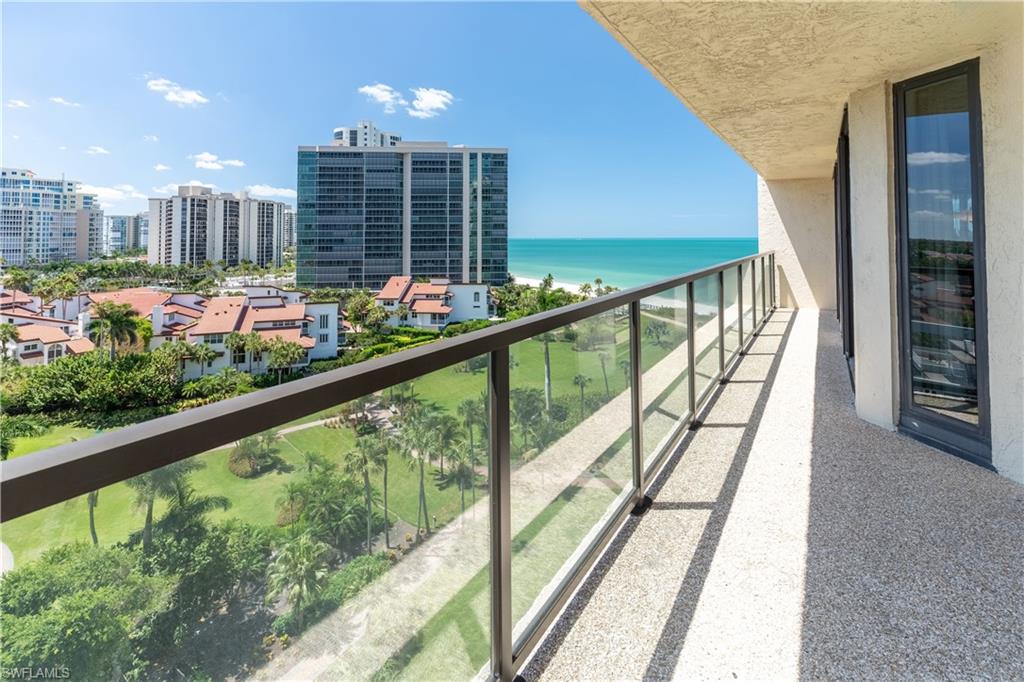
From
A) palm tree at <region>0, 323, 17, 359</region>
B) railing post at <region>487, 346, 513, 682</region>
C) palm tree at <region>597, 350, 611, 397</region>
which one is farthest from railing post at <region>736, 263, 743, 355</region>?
palm tree at <region>0, 323, 17, 359</region>

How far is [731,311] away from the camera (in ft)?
17.5

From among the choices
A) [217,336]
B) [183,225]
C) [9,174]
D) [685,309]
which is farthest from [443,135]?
[685,309]

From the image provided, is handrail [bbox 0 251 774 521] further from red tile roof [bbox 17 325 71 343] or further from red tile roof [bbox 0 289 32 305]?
red tile roof [bbox 0 289 32 305]

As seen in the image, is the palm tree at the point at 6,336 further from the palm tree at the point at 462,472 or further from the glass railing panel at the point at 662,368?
the palm tree at the point at 462,472

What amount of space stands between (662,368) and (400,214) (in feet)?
184

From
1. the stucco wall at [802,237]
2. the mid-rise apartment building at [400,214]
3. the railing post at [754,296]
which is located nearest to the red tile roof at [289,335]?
the mid-rise apartment building at [400,214]

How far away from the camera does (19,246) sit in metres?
35.2

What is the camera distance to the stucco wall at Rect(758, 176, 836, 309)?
9.42 m

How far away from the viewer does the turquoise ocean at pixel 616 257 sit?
57.3 m

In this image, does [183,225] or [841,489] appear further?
[183,225]

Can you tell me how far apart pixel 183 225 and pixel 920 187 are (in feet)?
185

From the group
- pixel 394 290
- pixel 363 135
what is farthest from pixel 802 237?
pixel 363 135

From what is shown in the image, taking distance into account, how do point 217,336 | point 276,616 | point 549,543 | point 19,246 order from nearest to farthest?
1. point 276,616
2. point 549,543
3. point 217,336
4. point 19,246

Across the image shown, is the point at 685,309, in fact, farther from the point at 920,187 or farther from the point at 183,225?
the point at 183,225
